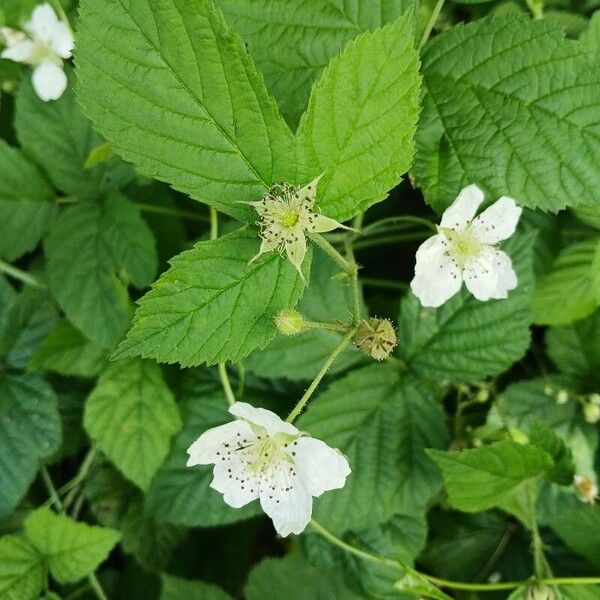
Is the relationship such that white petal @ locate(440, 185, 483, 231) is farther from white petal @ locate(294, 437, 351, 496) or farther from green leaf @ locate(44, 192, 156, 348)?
green leaf @ locate(44, 192, 156, 348)

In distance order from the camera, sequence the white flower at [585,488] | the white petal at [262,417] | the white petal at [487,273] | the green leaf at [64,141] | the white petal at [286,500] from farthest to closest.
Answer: the green leaf at [64,141] → the white flower at [585,488] → the white petal at [487,273] → the white petal at [286,500] → the white petal at [262,417]

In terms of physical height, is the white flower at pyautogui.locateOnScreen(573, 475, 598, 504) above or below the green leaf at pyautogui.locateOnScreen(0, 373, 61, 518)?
below

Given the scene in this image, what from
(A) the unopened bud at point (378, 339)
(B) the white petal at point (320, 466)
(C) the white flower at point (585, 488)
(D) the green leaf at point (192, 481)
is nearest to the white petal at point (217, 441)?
(B) the white petal at point (320, 466)

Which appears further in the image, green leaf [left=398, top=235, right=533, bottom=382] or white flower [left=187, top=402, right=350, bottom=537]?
green leaf [left=398, top=235, right=533, bottom=382]

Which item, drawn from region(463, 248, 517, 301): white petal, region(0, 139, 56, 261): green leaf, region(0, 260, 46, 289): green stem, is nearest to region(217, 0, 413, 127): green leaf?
region(463, 248, 517, 301): white petal

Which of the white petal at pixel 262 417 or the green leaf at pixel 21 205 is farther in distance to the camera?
the green leaf at pixel 21 205

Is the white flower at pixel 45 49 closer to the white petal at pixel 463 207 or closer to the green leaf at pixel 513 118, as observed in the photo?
the green leaf at pixel 513 118

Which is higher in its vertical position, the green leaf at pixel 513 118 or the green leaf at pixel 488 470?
the green leaf at pixel 513 118
